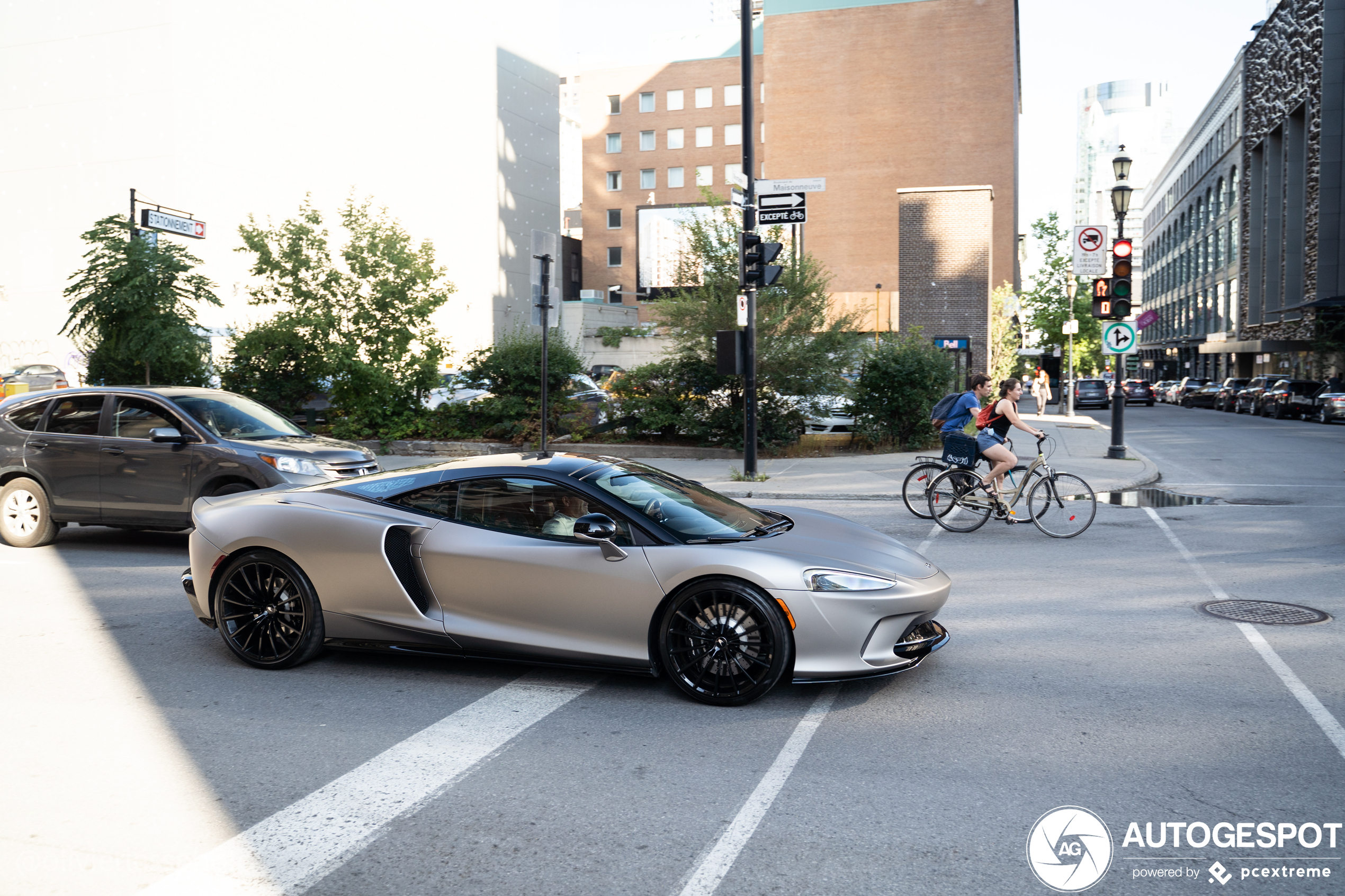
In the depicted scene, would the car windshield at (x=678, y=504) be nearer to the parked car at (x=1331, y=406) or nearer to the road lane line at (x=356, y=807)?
the road lane line at (x=356, y=807)

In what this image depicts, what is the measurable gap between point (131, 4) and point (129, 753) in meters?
43.2

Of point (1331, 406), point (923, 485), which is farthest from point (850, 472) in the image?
point (1331, 406)

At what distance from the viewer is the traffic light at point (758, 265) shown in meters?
16.0

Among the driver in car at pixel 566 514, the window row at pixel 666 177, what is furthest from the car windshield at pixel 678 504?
the window row at pixel 666 177

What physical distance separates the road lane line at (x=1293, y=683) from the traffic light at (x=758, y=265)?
337 inches

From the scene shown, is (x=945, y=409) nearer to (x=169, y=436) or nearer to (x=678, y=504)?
(x=678, y=504)

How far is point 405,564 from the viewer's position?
5.96 metres

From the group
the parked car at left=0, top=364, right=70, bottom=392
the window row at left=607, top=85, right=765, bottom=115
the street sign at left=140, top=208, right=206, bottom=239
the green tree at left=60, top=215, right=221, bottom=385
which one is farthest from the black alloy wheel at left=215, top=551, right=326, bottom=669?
the window row at left=607, top=85, right=765, bottom=115

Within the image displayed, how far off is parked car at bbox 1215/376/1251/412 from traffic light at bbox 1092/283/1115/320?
32.1m

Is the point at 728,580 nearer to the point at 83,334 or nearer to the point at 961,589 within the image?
the point at 961,589

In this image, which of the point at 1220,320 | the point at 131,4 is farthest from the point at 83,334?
the point at 1220,320

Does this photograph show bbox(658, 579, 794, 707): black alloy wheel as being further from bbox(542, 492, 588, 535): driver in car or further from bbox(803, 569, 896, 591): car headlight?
bbox(542, 492, 588, 535): driver in car

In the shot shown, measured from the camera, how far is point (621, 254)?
83.1m

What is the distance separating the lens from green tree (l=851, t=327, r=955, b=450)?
69.8 ft
